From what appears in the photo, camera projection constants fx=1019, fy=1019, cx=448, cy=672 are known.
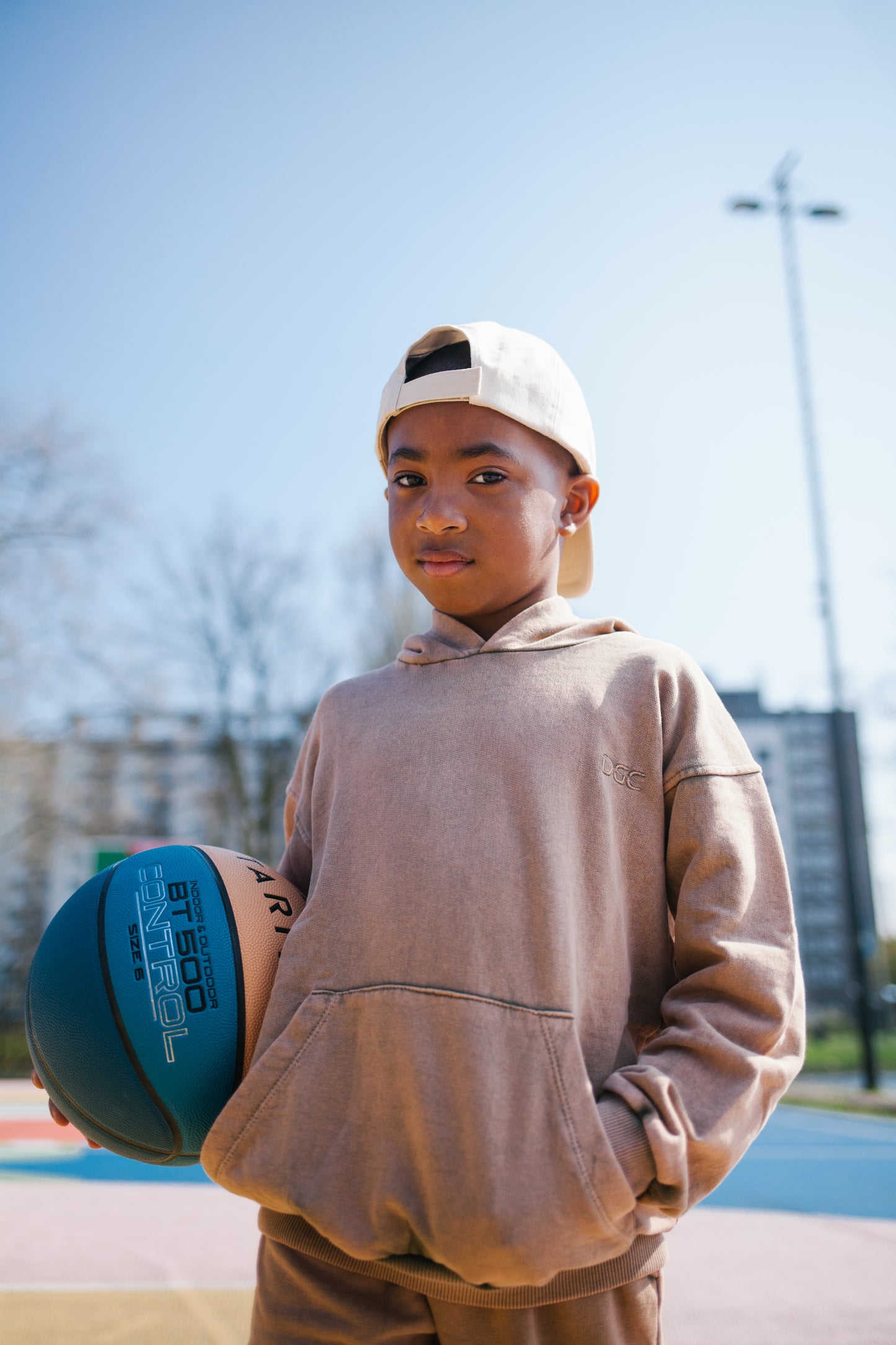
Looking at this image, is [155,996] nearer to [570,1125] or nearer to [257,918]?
[257,918]

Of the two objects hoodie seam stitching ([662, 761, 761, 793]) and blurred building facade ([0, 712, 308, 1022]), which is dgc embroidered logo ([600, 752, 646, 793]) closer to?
hoodie seam stitching ([662, 761, 761, 793])

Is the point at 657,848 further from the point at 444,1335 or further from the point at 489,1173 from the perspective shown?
the point at 444,1335

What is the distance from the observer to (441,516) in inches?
62.2

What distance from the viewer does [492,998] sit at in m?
1.32

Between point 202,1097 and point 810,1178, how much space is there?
6749mm

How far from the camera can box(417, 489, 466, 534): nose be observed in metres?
1.58

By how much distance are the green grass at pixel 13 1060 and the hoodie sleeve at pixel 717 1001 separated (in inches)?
702

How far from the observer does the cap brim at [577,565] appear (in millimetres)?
1935

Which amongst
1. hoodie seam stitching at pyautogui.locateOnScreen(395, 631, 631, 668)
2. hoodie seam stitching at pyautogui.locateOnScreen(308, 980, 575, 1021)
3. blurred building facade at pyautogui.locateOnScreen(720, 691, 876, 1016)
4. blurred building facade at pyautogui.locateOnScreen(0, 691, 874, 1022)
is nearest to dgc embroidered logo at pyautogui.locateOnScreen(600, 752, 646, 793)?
hoodie seam stitching at pyautogui.locateOnScreen(395, 631, 631, 668)

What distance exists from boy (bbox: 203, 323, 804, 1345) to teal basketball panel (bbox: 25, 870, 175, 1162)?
28 cm

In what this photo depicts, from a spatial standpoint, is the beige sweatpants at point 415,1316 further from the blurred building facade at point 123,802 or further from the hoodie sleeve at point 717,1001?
the blurred building facade at point 123,802

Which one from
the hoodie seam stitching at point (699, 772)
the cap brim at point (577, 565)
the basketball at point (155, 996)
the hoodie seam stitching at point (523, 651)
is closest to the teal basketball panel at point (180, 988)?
the basketball at point (155, 996)

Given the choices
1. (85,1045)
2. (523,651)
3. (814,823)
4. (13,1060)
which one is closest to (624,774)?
(523,651)

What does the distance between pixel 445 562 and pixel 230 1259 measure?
367cm
